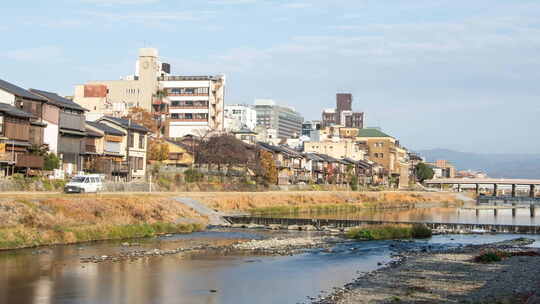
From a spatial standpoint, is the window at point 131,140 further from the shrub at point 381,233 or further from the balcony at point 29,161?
the shrub at point 381,233

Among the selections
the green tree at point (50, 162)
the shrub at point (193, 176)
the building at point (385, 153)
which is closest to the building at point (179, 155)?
the shrub at point (193, 176)

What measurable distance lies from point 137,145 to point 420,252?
47177 mm

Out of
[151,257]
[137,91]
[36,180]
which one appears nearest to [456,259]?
[151,257]

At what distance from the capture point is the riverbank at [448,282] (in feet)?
80.2

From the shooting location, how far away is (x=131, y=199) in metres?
51.8

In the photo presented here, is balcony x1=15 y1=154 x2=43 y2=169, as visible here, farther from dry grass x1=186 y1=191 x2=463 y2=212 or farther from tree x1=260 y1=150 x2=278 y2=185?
tree x1=260 y1=150 x2=278 y2=185

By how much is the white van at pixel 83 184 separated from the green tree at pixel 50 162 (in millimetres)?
7278

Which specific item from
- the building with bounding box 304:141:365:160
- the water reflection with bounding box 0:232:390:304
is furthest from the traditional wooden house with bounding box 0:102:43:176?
the building with bounding box 304:141:365:160

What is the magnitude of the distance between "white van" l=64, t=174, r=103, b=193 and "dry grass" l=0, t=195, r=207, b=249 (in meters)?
4.39

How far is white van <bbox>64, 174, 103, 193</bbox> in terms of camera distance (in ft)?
178

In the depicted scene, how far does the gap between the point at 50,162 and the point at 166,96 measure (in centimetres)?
5948

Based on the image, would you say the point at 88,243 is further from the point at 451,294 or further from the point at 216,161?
the point at 216,161

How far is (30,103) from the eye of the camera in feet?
206

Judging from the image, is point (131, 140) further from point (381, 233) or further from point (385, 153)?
point (385, 153)
